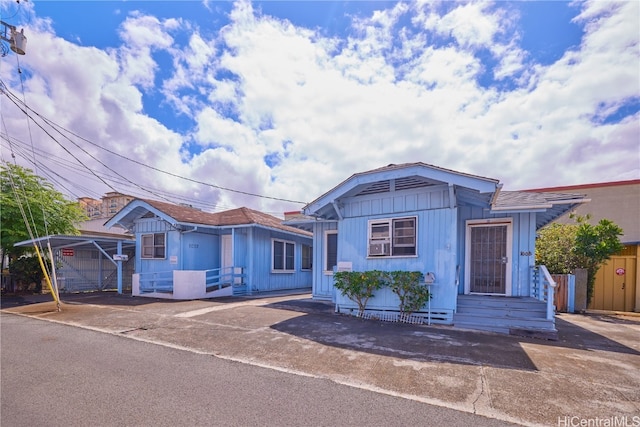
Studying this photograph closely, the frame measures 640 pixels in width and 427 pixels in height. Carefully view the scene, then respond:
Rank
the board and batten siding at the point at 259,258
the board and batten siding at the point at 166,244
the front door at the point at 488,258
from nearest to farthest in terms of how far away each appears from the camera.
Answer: the front door at the point at 488,258, the board and batten siding at the point at 166,244, the board and batten siding at the point at 259,258

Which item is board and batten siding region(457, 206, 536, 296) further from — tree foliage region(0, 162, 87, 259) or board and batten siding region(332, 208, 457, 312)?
tree foliage region(0, 162, 87, 259)

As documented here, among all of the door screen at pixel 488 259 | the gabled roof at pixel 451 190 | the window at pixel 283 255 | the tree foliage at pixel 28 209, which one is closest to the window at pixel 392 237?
the gabled roof at pixel 451 190

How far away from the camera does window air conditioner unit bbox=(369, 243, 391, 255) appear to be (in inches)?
361

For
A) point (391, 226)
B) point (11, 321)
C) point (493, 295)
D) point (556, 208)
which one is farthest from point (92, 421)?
point (556, 208)

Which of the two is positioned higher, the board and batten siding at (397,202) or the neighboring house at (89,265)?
the board and batten siding at (397,202)

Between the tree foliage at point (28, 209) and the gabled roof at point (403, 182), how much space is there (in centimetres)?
1314

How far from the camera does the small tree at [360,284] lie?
8.84 m

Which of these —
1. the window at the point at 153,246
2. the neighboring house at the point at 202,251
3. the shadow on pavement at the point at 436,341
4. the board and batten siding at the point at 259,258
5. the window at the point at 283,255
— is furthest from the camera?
the window at the point at 283,255

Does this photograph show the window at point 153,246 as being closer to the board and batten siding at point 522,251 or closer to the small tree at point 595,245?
the board and batten siding at point 522,251

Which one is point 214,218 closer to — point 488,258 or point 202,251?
point 202,251

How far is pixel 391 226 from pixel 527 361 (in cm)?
460

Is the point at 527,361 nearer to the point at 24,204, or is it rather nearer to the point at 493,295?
the point at 493,295

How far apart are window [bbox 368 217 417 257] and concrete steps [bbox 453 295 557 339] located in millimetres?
1979

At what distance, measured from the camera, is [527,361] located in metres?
5.29
